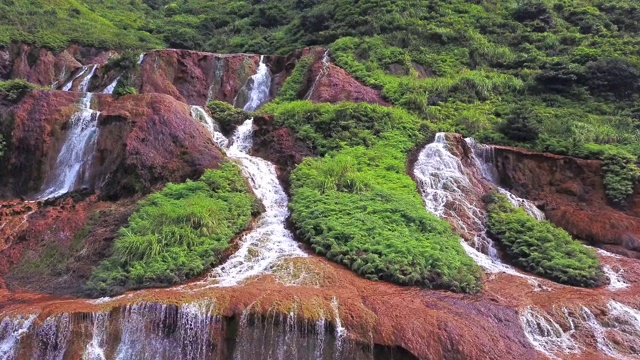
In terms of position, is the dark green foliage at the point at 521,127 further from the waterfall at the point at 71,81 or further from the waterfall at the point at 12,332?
the waterfall at the point at 71,81

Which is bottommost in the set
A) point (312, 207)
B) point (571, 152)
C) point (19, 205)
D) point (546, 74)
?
point (19, 205)

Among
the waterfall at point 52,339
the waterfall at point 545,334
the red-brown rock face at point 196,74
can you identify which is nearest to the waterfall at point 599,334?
the waterfall at point 545,334

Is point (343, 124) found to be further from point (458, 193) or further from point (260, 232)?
point (260, 232)

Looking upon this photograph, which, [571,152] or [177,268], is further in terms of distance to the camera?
[571,152]

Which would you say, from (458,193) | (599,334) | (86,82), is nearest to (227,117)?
(458,193)

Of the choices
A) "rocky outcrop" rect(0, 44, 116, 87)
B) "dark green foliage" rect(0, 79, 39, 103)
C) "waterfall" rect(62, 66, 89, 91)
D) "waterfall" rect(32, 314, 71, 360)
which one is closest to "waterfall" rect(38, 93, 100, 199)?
"dark green foliage" rect(0, 79, 39, 103)

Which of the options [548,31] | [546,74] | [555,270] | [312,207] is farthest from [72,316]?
[548,31]

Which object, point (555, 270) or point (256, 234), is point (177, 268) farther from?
point (555, 270)
